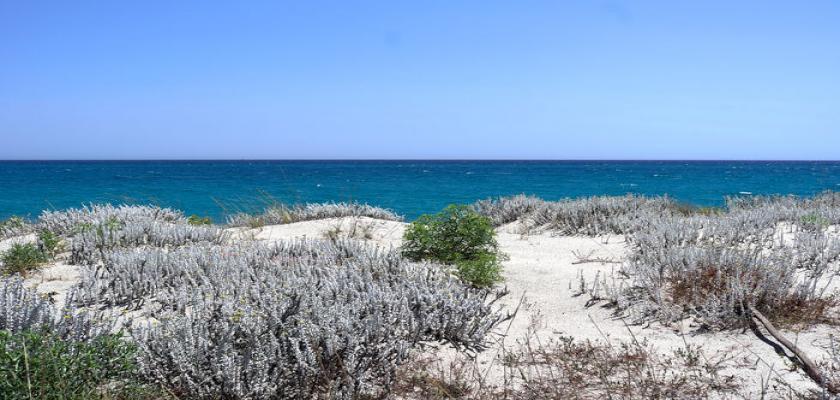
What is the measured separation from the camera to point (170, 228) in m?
8.59

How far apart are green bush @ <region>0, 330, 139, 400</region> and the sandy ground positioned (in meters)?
2.11

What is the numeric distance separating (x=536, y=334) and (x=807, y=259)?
3.83 metres

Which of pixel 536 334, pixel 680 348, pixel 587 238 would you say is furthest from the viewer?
pixel 587 238

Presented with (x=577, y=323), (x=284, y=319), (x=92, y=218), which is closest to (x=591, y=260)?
(x=577, y=323)

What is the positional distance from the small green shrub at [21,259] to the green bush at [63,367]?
3.88 m

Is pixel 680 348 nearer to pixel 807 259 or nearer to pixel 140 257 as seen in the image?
pixel 807 259

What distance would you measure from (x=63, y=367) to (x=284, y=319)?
4.36ft

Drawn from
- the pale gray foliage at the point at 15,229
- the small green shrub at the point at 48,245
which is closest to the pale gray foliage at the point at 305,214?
the pale gray foliage at the point at 15,229

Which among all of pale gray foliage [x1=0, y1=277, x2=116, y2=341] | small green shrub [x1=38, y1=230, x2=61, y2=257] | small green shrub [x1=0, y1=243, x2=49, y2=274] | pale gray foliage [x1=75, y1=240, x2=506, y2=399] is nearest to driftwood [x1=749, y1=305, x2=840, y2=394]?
pale gray foliage [x1=75, y1=240, x2=506, y2=399]

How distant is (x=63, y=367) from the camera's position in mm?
2994

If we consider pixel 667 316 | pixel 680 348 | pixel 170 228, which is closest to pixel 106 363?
pixel 680 348

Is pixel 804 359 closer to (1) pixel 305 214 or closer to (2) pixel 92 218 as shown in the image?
(1) pixel 305 214

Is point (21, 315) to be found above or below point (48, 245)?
above

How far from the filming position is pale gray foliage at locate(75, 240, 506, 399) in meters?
3.42
